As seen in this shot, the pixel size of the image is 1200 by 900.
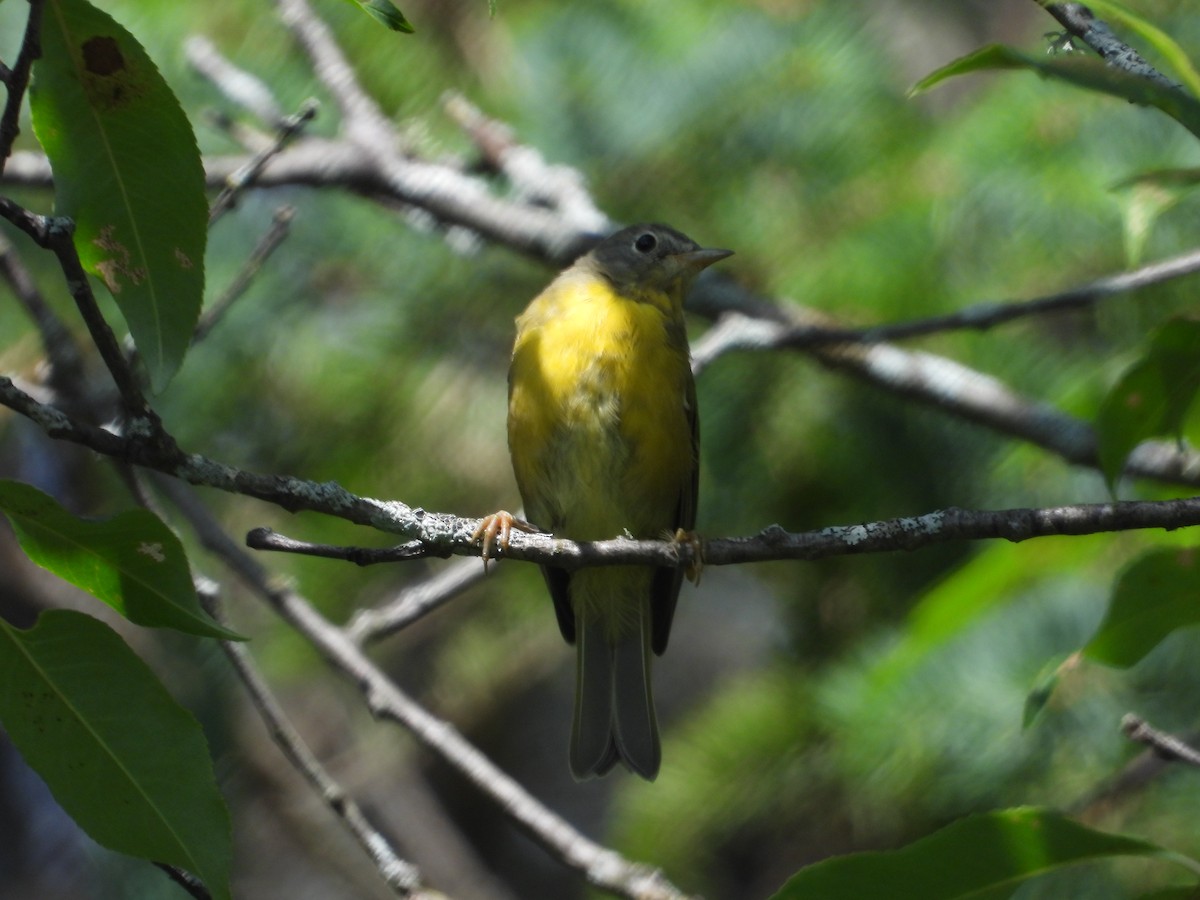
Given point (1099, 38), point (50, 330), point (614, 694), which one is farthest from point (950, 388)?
point (50, 330)

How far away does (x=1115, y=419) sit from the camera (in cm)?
270

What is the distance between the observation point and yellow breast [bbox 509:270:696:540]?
14.0 ft

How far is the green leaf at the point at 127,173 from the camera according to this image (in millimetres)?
2250

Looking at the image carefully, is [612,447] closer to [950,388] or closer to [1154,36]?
[950,388]

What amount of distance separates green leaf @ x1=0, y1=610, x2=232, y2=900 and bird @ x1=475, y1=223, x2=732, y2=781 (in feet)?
6.69

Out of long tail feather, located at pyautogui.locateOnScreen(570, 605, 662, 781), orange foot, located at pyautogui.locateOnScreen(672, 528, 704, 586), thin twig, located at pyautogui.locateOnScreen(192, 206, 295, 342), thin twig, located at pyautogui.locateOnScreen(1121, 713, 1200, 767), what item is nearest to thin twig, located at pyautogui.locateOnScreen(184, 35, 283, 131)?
thin twig, located at pyautogui.locateOnScreen(192, 206, 295, 342)

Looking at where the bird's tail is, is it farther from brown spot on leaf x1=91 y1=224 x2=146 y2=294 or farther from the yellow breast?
brown spot on leaf x1=91 y1=224 x2=146 y2=294

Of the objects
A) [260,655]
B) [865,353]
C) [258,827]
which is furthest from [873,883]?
[258,827]

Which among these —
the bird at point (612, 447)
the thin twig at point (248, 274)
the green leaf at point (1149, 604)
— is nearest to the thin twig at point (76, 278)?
the thin twig at point (248, 274)

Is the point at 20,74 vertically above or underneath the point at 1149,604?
above

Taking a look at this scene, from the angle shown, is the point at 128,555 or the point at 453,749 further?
the point at 453,749

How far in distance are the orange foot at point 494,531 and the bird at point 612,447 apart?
54 cm

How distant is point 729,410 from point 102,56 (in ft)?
11.3

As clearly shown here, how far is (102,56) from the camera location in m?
2.25
